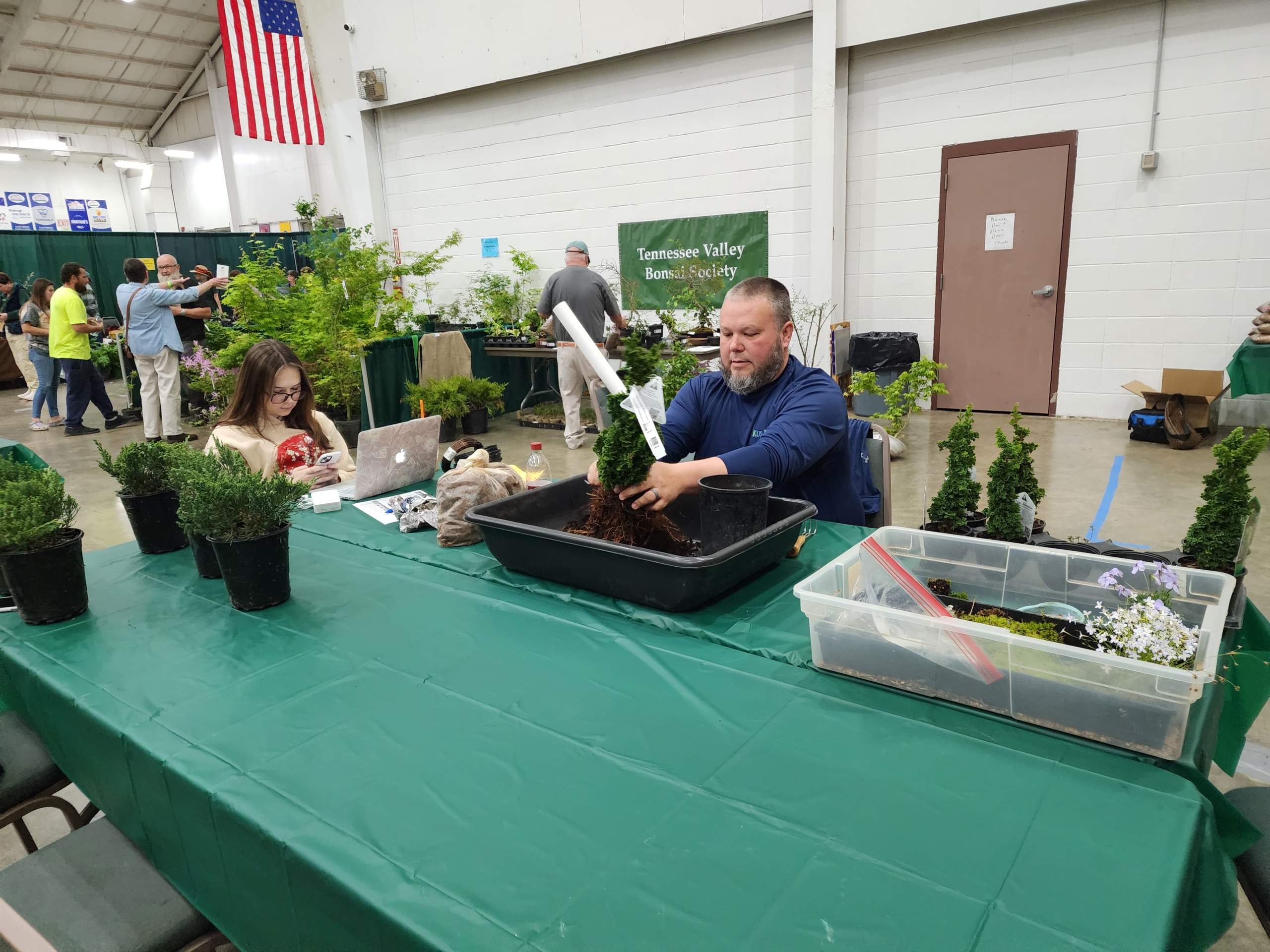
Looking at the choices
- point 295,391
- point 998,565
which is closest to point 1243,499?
point 998,565

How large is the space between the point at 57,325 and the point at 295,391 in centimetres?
571

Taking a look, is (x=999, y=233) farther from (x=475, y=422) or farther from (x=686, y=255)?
(x=475, y=422)

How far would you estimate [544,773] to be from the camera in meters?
0.97

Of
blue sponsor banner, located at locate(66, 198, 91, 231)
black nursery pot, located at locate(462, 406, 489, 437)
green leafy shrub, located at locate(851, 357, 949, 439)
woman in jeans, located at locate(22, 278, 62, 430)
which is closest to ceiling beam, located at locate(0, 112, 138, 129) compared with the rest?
blue sponsor banner, located at locate(66, 198, 91, 231)

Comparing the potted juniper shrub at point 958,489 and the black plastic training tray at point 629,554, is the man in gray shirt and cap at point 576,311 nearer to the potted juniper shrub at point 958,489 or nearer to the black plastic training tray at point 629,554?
the potted juniper shrub at point 958,489

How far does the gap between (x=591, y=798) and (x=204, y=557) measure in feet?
3.85

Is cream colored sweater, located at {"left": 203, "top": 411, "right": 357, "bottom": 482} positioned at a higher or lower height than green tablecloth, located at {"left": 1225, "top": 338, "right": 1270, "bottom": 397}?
higher

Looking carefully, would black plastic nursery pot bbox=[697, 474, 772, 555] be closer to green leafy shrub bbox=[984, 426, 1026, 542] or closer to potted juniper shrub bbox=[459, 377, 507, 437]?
green leafy shrub bbox=[984, 426, 1026, 542]

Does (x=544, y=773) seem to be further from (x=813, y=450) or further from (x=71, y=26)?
(x=71, y=26)

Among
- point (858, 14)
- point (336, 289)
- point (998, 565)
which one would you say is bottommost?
point (998, 565)

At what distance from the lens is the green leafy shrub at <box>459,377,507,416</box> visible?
21.2 feet

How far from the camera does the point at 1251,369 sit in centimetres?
479

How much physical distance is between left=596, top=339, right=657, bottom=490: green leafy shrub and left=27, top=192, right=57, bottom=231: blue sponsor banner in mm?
18384

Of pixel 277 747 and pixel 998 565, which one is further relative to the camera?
pixel 998 565
